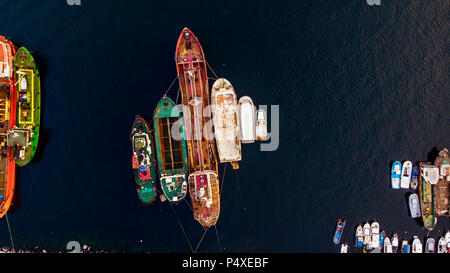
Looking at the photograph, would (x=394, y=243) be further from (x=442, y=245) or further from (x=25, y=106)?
(x=25, y=106)

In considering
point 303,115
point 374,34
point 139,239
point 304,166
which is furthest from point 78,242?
point 374,34

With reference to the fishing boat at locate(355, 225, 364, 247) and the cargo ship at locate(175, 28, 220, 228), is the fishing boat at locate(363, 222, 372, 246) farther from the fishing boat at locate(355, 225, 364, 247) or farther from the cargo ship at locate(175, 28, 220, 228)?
the cargo ship at locate(175, 28, 220, 228)

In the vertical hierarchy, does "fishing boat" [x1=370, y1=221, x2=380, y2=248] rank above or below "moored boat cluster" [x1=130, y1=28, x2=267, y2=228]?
below

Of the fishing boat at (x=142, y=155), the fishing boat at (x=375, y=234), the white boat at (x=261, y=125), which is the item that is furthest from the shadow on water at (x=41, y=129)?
the fishing boat at (x=375, y=234)

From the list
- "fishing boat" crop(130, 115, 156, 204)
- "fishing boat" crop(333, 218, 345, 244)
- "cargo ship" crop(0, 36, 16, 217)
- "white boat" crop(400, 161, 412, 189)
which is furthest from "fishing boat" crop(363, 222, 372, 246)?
"cargo ship" crop(0, 36, 16, 217)

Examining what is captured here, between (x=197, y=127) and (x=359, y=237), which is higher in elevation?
(x=197, y=127)

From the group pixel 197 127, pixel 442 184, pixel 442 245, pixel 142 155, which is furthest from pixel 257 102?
pixel 442 245

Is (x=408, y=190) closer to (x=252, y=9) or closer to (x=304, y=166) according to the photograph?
(x=304, y=166)
